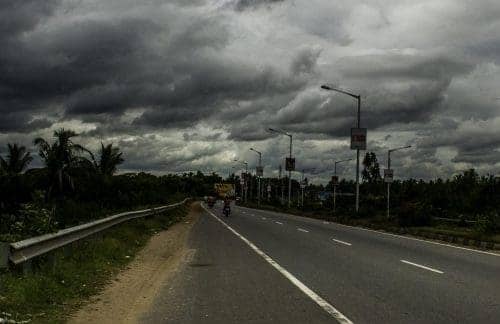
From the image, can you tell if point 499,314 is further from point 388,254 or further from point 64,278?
point 388,254

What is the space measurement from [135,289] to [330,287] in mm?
3444

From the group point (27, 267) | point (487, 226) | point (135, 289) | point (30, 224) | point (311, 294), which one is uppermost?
point (30, 224)

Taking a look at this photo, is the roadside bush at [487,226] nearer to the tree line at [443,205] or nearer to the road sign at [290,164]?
the tree line at [443,205]

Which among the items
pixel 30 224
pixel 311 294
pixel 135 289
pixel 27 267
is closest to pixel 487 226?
pixel 311 294

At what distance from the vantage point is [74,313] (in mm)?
8555

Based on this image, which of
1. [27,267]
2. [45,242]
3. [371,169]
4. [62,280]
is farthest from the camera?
[371,169]

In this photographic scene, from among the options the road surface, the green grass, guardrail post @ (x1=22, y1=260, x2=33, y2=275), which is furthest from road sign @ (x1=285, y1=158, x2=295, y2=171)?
guardrail post @ (x1=22, y1=260, x2=33, y2=275)

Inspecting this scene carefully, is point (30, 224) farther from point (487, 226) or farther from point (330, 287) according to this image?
point (487, 226)

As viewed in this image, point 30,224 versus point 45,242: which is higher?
point 30,224

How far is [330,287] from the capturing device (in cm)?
1099

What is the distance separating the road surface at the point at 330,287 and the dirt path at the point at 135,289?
11.5 inches

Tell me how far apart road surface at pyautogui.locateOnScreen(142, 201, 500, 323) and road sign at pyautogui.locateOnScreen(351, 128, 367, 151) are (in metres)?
22.0

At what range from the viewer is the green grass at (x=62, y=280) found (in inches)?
324

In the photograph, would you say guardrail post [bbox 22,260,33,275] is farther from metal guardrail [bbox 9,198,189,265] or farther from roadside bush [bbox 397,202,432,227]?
roadside bush [bbox 397,202,432,227]
